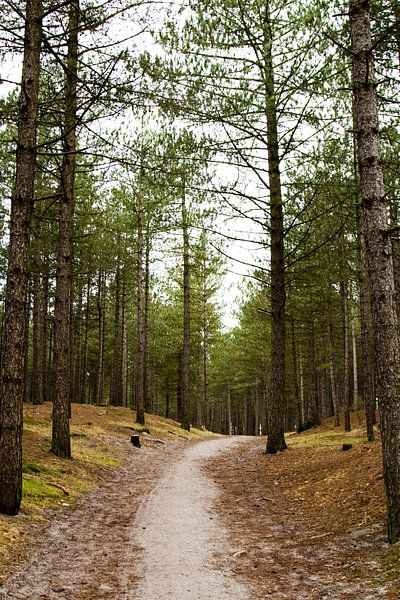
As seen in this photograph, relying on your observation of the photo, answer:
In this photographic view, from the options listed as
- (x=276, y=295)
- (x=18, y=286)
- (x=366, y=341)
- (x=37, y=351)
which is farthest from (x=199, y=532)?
(x=37, y=351)

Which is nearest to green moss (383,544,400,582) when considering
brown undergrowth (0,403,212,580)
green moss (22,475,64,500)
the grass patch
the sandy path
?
the sandy path

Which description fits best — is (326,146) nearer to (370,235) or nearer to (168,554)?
(370,235)

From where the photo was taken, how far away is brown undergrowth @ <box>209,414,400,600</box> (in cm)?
457

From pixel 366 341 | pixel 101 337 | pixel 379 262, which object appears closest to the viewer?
pixel 379 262

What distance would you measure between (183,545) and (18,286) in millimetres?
3922

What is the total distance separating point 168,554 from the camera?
5.55 metres

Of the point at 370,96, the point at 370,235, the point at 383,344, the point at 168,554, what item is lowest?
the point at 168,554

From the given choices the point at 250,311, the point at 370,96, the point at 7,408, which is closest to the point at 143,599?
the point at 7,408

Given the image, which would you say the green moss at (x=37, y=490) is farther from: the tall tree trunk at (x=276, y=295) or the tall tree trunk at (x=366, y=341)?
the tall tree trunk at (x=366, y=341)

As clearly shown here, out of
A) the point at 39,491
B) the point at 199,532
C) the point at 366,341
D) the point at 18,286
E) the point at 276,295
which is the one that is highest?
the point at 276,295

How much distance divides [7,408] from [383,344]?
4.77m

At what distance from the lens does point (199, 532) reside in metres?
6.57

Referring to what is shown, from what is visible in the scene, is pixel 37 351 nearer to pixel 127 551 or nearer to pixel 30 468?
pixel 30 468

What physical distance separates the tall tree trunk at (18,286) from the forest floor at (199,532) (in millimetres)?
597
